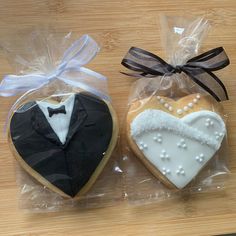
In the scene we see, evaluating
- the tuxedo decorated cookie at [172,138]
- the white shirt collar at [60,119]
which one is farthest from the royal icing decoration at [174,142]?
the white shirt collar at [60,119]

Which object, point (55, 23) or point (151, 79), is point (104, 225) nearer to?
point (151, 79)

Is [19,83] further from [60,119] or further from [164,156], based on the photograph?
[164,156]

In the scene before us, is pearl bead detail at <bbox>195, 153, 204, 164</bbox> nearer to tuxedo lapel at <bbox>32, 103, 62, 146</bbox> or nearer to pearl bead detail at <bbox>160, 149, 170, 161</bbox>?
pearl bead detail at <bbox>160, 149, 170, 161</bbox>

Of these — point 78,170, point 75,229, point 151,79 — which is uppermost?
point 151,79

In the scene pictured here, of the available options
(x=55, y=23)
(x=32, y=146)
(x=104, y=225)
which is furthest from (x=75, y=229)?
(x=55, y=23)

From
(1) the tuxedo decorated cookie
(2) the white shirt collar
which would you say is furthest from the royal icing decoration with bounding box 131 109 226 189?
(2) the white shirt collar

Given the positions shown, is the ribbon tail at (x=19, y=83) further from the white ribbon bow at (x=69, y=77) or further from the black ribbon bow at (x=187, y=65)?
the black ribbon bow at (x=187, y=65)
